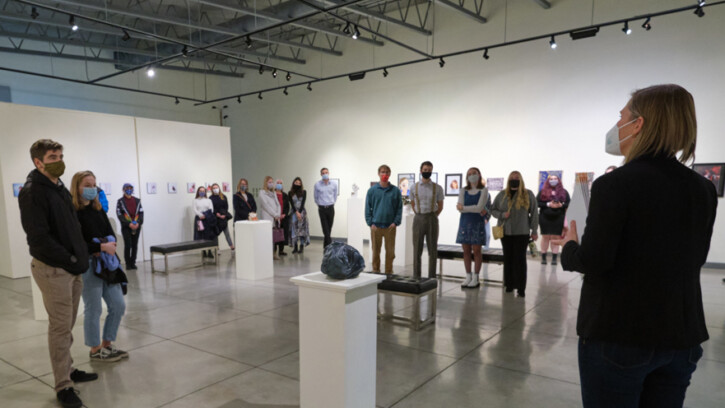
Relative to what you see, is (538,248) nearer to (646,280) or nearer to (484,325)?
(484,325)

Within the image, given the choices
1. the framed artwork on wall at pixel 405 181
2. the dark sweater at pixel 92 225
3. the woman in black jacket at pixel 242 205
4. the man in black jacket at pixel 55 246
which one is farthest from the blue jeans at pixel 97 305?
the framed artwork on wall at pixel 405 181

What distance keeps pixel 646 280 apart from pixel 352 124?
11.8 metres

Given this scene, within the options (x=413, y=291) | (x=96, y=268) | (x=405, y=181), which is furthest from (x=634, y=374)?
(x=405, y=181)

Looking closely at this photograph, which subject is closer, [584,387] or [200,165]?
[584,387]

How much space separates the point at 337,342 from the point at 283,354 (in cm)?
170

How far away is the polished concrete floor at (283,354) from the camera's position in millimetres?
3326

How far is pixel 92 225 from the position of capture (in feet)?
12.3

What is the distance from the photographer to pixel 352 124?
1275cm

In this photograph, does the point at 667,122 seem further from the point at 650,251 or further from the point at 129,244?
the point at 129,244


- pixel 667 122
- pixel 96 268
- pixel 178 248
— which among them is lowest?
pixel 178 248

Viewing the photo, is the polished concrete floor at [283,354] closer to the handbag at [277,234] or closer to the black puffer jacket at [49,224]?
the black puffer jacket at [49,224]

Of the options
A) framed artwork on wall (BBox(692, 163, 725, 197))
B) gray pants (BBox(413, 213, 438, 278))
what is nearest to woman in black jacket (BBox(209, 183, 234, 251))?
gray pants (BBox(413, 213, 438, 278))

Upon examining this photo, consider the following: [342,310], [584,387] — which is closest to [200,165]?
[342,310]

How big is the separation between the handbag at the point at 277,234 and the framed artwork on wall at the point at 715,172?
334 inches
